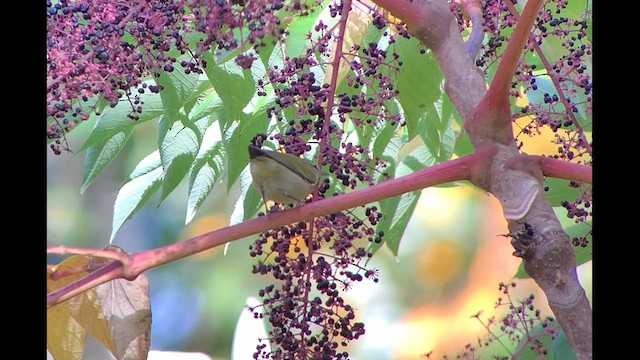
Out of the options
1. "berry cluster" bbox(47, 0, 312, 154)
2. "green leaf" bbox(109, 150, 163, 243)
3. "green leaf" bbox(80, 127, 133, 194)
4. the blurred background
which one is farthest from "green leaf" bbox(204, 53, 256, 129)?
the blurred background

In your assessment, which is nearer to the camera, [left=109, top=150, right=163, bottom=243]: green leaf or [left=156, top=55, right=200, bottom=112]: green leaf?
[left=156, top=55, right=200, bottom=112]: green leaf

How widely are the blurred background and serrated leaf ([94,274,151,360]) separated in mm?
2445

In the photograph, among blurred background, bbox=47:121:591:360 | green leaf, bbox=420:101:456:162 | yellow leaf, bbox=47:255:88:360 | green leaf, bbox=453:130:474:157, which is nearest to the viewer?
yellow leaf, bbox=47:255:88:360

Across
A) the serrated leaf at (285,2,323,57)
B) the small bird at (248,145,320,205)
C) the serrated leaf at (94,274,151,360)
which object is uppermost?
the serrated leaf at (285,2,323,57)

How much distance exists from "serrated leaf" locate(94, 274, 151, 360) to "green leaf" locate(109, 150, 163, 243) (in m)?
0.69

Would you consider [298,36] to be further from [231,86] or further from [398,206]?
[398,206]

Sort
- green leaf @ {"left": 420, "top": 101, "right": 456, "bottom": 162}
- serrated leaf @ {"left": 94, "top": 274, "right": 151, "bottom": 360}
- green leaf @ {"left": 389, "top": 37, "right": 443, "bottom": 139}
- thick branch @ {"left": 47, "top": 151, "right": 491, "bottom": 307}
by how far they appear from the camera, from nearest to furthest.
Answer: thick branch @ {"left": 47, "top": 151, "right": 491, "bottom": 307} → serrated leaf @ {"left": 94, "top": 274, "right": 151, "bottom": 360} → green leaf @ {"left": 389, "top": 37, "right": 443, "bottom": 139} → green leaf @ {"left": 420, "top": 101, "right": 456, "bottom": 162}

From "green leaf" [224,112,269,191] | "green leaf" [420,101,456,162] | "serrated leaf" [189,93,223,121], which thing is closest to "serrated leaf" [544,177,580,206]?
"green leaf" [420,101,456,162]

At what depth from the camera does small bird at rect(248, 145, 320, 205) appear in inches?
46.6

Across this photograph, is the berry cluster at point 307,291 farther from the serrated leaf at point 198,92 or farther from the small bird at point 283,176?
the serrated leaf at point 198,92

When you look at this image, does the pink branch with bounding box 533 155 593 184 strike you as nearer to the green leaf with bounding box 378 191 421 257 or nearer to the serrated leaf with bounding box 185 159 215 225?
the green leaf with bounding box 378 191 421 257

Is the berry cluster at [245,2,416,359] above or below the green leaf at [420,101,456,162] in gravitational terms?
below
